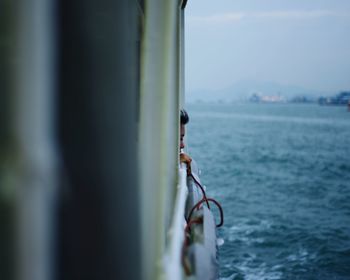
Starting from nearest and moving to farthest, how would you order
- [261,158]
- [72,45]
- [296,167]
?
[72,45] < [296,167] < [261,158]

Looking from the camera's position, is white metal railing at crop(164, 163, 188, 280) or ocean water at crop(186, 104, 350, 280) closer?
white metal railing at crop(164, 163, 188, 280)

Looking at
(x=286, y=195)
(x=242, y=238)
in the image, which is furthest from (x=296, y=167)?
(x=242, y=238)

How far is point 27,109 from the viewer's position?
0.57m

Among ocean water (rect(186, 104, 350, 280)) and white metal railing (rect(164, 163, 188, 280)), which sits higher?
white metal railing (rect(164, 163, 188, 280))

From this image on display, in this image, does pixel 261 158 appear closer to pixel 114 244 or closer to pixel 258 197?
pixel 258 197

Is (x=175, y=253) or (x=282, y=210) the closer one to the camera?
(x=175, y=253)

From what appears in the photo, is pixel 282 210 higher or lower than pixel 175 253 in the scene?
lower

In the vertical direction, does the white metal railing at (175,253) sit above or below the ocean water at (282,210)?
above

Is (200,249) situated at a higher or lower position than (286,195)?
higher

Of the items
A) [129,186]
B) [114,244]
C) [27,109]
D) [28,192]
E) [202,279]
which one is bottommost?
[202,279]

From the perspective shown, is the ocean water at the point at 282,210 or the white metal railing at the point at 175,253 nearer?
the white metal railing at the point at 175,253

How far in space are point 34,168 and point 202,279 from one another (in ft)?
3.98

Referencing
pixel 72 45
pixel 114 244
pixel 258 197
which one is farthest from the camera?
pixel 258 197

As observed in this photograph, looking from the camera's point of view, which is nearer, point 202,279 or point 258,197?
point 202,279
